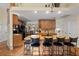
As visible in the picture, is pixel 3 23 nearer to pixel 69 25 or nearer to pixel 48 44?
pixel 48 44

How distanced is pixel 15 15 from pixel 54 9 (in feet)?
2.98

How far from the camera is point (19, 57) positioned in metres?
2.85

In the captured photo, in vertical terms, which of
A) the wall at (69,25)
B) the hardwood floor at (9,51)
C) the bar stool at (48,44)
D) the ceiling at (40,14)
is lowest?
the hardwood floor at (9,51)

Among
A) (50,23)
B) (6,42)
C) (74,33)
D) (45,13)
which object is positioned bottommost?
(6,42)

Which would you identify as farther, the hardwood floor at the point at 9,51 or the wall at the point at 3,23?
the wall at the point at 3,23

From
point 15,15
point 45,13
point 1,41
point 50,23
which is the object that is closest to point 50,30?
point 50,23

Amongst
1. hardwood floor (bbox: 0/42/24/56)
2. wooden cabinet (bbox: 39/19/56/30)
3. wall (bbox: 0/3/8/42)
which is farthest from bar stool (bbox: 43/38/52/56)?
wall (bbox: 0/3/8/42)

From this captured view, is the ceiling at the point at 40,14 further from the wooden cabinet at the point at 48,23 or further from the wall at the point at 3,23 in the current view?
the wall at the point at 3,23

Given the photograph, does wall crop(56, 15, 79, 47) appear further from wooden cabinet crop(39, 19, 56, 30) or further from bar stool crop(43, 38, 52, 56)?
bar stool crop(43, 38, 52, 56)

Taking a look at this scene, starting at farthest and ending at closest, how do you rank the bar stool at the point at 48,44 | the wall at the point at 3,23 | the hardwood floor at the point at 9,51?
1. the bar stool at the point at 48,44
2. the wall at the point at 3,23
3. the hardwood floor at the point at 9,51

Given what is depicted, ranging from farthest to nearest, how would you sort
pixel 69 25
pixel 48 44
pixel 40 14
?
pixel 48 44
pixel 40 14
pixel 69 25

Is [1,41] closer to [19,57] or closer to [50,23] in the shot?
[19,57]

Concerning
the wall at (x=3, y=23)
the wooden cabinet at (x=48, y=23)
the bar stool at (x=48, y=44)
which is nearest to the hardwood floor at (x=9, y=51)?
the wall at (x=3, y=23)

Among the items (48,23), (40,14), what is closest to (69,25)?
(48,23)
